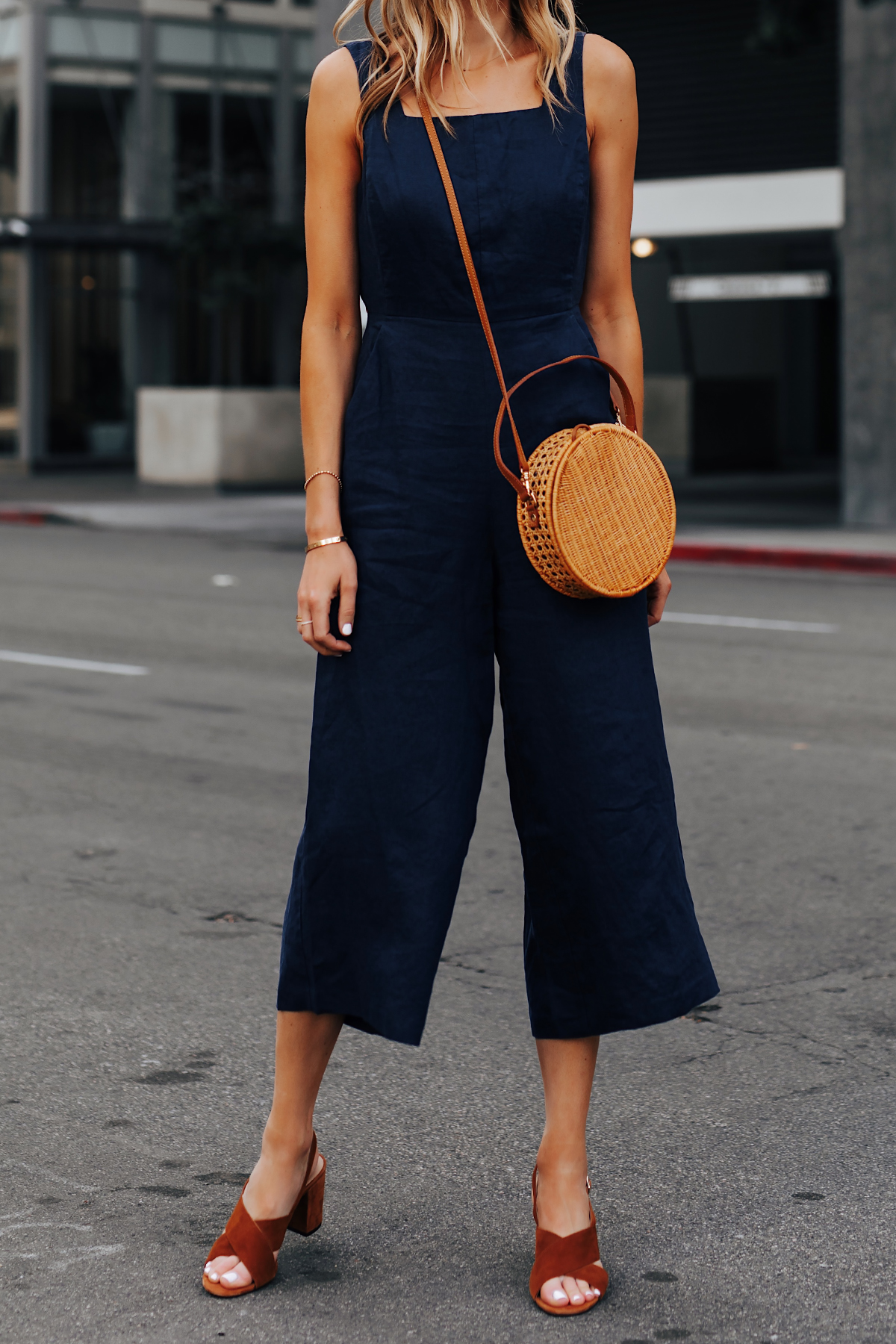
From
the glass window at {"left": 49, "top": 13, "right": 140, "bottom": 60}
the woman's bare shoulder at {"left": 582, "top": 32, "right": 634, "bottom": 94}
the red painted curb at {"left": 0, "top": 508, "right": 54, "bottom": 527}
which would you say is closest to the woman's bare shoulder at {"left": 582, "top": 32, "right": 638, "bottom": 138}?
the woman's bare shoulder at {"left": 582, "top": 32, "right": 634, "bottom": 94}

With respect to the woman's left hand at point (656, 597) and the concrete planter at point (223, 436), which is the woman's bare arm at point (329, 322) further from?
the concrete planter at point (223, 436)

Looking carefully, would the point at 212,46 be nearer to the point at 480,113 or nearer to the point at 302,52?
the point at 302,52

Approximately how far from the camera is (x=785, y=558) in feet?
51.9

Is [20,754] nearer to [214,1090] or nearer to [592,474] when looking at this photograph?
[214,1090]

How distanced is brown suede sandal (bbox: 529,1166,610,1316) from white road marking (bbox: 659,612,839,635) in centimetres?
851

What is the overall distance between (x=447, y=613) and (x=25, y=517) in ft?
61.4

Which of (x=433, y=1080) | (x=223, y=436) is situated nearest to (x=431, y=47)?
(x=433, y=1080)

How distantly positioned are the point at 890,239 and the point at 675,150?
4537 mm

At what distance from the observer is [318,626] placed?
279cm

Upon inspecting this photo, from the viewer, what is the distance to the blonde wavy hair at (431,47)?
2.75 meters

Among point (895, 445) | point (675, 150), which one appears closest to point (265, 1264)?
point (895, 445)

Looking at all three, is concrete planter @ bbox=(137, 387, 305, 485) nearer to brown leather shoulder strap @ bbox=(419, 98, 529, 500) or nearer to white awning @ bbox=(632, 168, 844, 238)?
white awning @ bbox=(632, 168, 844, 238)

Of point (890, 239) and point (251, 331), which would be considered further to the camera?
point (251, 331)

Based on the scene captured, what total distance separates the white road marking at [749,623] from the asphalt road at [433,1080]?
136 inches
